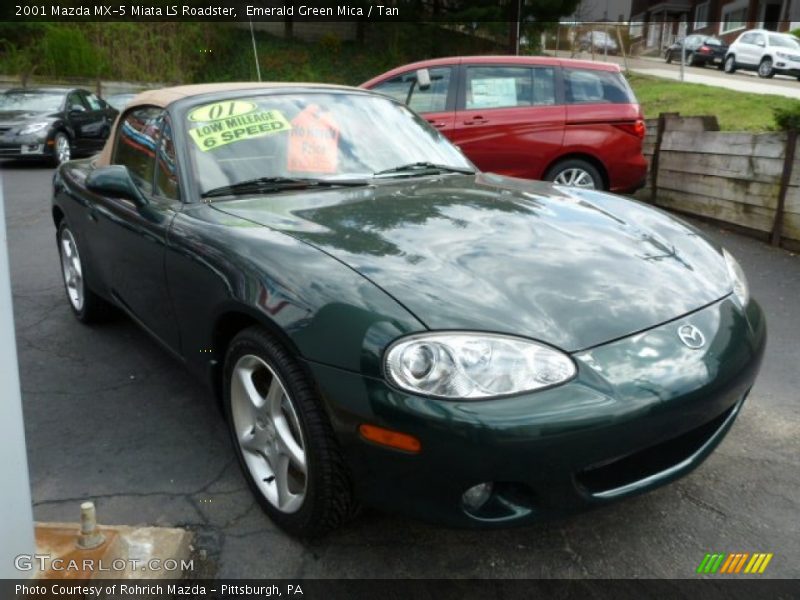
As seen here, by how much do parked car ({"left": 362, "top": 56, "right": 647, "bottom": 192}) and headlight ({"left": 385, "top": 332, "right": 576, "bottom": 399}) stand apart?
5.44 m

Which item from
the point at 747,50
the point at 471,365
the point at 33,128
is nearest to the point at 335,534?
the point at 471,365

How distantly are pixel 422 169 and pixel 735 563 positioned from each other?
2.03 m

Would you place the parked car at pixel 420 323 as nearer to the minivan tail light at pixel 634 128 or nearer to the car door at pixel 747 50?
the minivan tail light at pixel 634 128

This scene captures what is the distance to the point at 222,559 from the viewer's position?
2.16m

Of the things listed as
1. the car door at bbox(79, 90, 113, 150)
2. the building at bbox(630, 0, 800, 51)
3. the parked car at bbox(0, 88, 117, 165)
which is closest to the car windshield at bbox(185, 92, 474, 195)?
the parked car at bbox(0, 88, 117, 165)

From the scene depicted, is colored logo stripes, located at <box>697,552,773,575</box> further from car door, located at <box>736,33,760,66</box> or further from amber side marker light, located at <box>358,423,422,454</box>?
car door, located at <box>736,33,760,66</box>

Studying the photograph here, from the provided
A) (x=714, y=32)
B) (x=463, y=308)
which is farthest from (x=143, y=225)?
(x=714, y=32)

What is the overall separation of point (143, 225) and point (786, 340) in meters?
3.45

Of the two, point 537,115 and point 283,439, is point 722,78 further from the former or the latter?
point 283,439

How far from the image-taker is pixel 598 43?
2745 cm

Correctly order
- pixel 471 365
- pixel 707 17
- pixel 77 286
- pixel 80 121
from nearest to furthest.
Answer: pixel 471 365 → pixel 77 286 → pixel 80 121 → pixel 707 17

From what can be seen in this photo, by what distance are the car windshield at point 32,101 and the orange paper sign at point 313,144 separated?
1152cm

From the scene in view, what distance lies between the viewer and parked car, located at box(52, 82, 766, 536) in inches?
69.7

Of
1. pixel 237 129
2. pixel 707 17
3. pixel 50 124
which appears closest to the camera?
pixel 237 129
